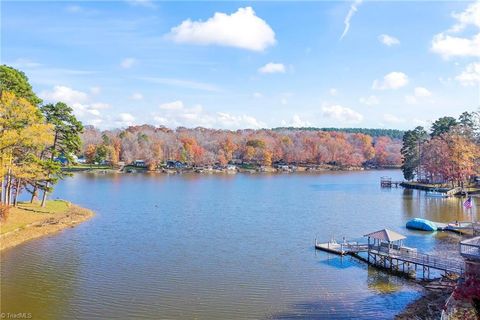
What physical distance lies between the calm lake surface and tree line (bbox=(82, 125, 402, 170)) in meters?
79.1

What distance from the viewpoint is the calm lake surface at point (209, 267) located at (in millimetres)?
23344

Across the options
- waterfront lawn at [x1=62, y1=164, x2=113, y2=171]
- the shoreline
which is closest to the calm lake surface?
the shoreline

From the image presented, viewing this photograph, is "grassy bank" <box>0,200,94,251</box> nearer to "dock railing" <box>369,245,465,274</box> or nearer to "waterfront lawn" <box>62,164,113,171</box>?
"dock railing" <box>369,245,465,274</box>

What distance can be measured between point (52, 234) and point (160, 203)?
2388cm

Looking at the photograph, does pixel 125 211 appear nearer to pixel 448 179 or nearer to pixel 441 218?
pixel 441 218

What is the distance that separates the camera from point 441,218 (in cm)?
5078

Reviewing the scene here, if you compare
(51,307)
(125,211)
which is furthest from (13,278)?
(125,211)

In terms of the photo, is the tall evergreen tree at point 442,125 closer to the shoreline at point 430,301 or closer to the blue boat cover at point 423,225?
the blue boat cover at point 423,225

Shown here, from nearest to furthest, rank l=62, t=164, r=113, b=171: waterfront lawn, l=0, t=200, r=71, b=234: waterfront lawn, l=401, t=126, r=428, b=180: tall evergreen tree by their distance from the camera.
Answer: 1. l=0, t=200, r=71, b=234: waterfront lawn
2. l=401, t=126, r=428, b=180: tall evergreen tree
3. l=62, t=164, r=113, b=171: waterfront lawn

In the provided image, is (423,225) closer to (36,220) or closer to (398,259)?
(398,259)

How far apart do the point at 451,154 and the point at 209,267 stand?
192 feet

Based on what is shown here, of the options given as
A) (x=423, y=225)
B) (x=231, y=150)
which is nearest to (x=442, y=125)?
(x=423, y=225)

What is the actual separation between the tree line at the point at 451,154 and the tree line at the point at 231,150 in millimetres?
64015

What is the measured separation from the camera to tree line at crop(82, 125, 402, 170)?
136 metres
